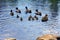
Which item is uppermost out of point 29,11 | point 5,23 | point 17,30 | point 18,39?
point 29,11

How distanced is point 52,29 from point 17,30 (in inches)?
139

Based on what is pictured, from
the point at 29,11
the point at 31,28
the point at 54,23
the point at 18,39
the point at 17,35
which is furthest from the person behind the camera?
the point at 29,11

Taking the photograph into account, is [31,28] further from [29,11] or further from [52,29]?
[29,11]

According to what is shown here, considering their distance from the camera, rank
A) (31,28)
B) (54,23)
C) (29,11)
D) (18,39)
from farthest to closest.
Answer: (29,11)
(54,23)
(31,28)
(18,39)

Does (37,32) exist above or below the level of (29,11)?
below

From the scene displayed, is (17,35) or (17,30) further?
(17,30)

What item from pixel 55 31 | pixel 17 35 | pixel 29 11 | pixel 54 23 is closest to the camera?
pixel 17 35

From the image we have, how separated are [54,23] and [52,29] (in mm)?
3313

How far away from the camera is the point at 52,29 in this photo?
22.8 metres

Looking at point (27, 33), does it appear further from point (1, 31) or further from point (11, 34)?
point (1, 31)

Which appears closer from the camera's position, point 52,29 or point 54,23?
point 52,29

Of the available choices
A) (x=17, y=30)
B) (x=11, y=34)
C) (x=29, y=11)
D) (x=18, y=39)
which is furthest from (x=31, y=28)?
(x=29, y=11)

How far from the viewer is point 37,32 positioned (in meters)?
21.3

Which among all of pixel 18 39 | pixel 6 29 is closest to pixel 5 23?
pixel 6 29
